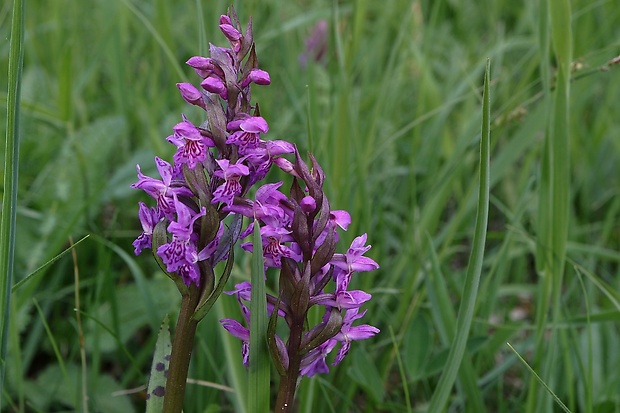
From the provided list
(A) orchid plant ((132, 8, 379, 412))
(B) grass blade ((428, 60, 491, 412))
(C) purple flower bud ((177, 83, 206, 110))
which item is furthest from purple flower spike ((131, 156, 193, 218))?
(B) grass blade ((428, 60, 491, 412))

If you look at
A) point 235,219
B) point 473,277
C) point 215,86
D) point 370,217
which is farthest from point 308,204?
point 370,217

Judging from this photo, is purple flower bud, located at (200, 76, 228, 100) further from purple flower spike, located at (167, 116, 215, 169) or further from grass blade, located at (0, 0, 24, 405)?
grass blade, located at (0, 0, 24, 405)

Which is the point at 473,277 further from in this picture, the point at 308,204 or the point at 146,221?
the point at 146,221

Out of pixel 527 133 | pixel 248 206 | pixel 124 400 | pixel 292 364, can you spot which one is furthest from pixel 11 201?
pixel 527 133

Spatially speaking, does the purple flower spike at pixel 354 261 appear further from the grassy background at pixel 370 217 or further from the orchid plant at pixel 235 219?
the grassy background at pixel 370 217

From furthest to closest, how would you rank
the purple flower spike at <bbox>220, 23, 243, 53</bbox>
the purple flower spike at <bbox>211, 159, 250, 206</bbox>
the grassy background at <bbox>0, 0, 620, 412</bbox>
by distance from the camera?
the grassy background at <bbox>0, 0, 620, 412</bbox>
the purple flower spike at <bbox>220, 23, 243, 53</bbox>
the purple flower spike at <bbox>211, 159, 250, 206</bbox>

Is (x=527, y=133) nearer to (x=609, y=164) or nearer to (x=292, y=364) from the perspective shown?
(x=609, y=164)

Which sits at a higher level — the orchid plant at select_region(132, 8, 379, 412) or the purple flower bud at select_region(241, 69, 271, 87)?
the purple flower bud at select_region(241, 69, 271, 87)
